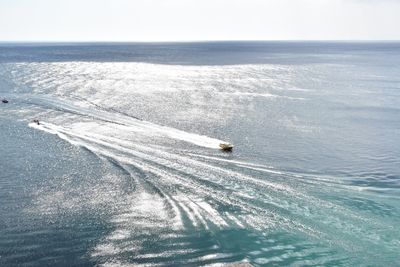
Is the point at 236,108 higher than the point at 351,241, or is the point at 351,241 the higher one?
the point at 236,108

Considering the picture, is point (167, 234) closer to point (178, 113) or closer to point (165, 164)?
point (165, 164)

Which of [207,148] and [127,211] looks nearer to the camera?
[127,211]

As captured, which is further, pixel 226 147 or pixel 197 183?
pixel 226 147

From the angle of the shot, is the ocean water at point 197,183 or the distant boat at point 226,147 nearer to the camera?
the ocean water at point 197,183

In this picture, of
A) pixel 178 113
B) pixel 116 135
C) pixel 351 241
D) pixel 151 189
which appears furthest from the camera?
pixel 178 113

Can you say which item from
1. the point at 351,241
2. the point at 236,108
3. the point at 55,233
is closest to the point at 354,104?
the point at 236,108

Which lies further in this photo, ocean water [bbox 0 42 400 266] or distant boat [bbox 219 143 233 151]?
distant boat [bbox 219 143 233 151]

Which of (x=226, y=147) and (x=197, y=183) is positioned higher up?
(x=226, y=147)

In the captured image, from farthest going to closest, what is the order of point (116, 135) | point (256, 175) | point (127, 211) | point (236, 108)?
point (236, 108) → point (116, 135) → point (256, 175) → point (127, 211)
